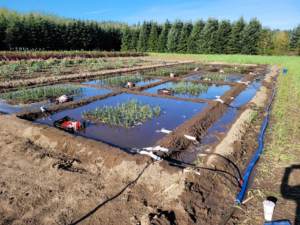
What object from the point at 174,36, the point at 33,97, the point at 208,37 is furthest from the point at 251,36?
the point at 33,97

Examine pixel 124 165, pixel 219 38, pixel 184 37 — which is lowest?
pixel 124 165

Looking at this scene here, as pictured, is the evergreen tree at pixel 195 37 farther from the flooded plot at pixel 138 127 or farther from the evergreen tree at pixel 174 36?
the flooded plot at pixel 138 127

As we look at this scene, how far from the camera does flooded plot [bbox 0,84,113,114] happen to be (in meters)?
5.98

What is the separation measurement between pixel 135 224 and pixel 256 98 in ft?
22.8

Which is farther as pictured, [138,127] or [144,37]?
[144,37]

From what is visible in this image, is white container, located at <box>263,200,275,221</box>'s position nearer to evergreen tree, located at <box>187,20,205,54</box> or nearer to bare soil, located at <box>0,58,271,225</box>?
bare soil, located at <box>0,58,271,225</box>

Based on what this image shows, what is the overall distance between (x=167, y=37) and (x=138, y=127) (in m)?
36.6

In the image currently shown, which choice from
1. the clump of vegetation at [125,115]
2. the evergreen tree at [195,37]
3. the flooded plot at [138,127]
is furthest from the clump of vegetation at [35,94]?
the evergreen tree at [195,37]

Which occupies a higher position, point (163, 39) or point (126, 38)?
point (126, 38)

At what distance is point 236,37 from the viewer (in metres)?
32.0

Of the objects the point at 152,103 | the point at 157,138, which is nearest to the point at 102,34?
the point at 152,103

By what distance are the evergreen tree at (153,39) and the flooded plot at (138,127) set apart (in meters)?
35.2

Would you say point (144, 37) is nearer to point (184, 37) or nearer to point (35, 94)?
point (184, 37)

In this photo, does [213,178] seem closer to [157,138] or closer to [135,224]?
[135,224]
